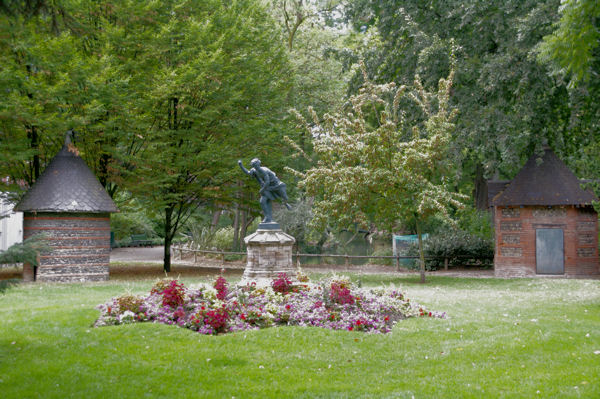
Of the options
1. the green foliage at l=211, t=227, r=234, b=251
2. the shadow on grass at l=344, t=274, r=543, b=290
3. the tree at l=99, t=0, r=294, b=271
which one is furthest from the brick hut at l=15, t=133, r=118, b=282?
the green foliage at l=211, t=227, r=234, b=251

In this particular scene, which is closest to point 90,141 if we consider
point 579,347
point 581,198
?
point 579,347

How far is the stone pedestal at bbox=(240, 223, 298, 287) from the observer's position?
15227mm

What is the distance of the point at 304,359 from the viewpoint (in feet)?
26.1

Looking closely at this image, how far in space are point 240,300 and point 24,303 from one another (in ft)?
19.4

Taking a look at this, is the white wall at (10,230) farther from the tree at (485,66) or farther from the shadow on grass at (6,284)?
the shadow on grass at (6,284)

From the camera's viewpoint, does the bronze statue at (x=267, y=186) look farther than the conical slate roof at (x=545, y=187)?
No

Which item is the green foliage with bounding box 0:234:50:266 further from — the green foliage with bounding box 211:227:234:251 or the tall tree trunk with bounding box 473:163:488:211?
the tall tree trunk with bounding box 473:163:488:211

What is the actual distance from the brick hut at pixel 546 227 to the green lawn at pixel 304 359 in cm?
1092

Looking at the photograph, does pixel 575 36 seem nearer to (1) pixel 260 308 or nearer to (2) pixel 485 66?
(2) pixel 485 66

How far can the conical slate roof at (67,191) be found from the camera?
18250mm

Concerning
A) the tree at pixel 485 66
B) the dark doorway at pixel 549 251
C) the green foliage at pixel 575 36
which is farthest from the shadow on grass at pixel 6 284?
the dark doorway at pixel 549 251

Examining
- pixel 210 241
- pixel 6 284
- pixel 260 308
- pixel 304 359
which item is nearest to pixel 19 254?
pixel 6 284

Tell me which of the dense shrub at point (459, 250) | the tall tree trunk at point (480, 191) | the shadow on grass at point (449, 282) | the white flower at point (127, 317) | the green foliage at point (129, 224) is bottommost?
the shadow on grass at point (449, 282)

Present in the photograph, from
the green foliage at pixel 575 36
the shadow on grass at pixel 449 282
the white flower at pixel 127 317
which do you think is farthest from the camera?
the shadow on grass at pixel 449 282
